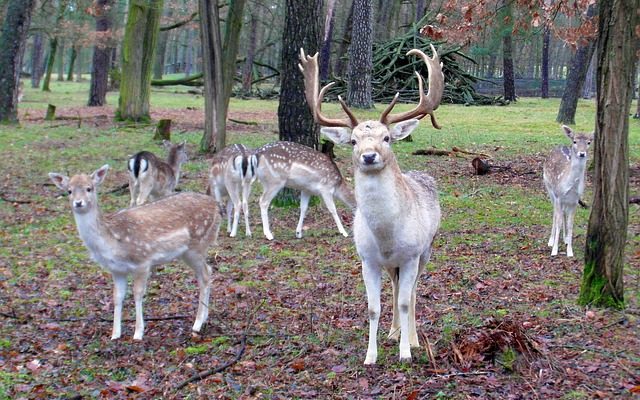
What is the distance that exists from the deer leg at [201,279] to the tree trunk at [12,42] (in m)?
13.6

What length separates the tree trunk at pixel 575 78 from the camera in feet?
57.5

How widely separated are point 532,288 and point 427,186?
1.78 m

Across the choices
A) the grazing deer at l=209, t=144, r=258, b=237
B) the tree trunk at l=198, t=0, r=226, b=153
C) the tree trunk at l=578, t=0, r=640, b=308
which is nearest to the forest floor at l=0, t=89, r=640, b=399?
the grazing deer at l=209, t=144, r=258, b=237

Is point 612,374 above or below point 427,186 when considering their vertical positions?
below

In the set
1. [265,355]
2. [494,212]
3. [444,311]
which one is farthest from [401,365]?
[494,212]

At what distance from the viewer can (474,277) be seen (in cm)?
705

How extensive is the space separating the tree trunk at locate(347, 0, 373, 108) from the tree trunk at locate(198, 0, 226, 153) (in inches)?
308

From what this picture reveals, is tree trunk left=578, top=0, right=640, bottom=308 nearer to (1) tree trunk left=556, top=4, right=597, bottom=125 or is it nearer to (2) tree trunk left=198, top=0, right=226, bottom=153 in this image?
(2) tree trunk left=198, top=0, right=226, bottom=153

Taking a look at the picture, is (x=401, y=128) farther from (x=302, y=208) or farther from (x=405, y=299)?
(x=302, y=208)

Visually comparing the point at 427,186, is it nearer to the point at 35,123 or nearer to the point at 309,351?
the point at 309,351

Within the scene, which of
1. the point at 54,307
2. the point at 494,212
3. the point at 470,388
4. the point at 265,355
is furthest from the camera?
the point at 494,212

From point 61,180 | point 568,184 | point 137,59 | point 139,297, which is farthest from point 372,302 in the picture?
point 137,59

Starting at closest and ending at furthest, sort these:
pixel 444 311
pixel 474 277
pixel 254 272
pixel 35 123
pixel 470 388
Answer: pixel 470 388 < pixel 444 311 < pixel 474 277 < pixel 254 272 < pixel 35 123

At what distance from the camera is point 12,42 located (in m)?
17.6
